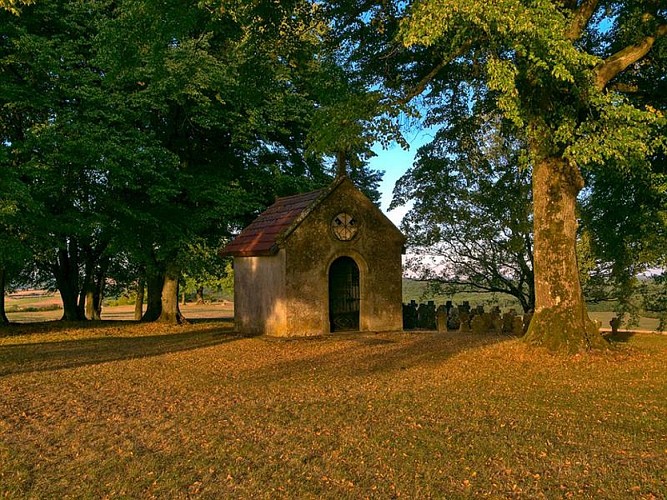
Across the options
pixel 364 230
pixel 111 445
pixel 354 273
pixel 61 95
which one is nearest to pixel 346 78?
pixel 364 230

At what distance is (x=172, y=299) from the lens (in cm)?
2681

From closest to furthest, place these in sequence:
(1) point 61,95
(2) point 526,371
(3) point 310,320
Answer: (2) point 526,371 < (3) point 310,320 < (1) point 61,95

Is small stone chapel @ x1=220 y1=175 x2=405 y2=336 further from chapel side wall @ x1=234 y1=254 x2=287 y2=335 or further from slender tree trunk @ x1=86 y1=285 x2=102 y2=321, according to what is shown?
slender tree trunk @ x1=86 y1=285 x2=102 y2=321

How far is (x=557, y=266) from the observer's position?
44.6 feet

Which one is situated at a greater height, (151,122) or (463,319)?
(151,122)

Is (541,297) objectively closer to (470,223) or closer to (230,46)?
(470,223)

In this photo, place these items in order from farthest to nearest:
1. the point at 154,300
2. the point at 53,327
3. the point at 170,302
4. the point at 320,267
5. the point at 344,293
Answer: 1. the point at 154,300
2. the point at 170,302
3. the point at 53,327
4. the point at 344,293
5. the point at 320,267

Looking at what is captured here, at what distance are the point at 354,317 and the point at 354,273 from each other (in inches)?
59.5

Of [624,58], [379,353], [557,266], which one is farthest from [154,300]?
[624,58]

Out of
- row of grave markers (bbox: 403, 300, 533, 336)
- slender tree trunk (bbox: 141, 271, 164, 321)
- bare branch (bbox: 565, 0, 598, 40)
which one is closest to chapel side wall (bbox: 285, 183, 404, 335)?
row of grave markers (bbox: 403, 300, 533, 336)

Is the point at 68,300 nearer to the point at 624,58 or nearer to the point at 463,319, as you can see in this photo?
the point at 463,319

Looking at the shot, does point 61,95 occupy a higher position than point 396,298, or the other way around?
point 61,95

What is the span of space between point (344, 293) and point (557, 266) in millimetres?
9201

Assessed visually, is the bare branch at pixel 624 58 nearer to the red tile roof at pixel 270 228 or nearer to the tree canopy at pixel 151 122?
the tree canopy at pixel 151 122
